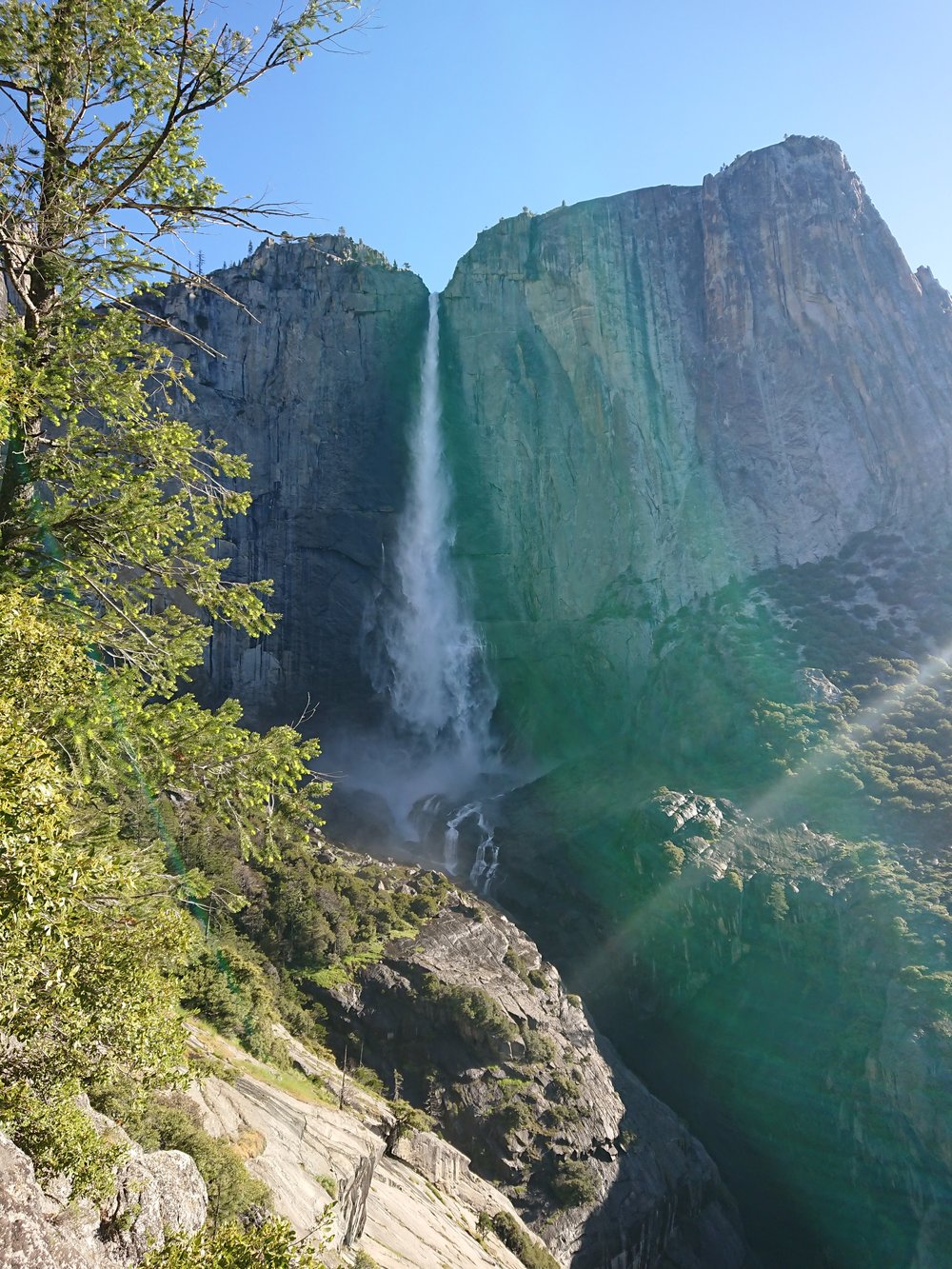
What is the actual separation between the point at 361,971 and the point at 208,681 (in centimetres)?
2972

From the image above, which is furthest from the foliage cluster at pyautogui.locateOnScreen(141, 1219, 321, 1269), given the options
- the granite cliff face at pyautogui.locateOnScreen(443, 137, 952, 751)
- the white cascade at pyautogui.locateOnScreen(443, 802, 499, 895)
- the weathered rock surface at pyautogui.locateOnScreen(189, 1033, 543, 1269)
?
the granite cliff face at pyautogui.locateOnScreen(443, 137, 952, 751)

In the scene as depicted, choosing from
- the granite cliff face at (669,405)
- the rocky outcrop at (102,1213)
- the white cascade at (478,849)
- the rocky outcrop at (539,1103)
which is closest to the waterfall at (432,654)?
the granite cliff face at (669,405)

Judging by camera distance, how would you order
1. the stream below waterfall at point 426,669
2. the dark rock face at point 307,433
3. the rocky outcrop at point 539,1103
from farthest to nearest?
the dark rock face at point 307,433 < the stream below waterfall at point 426,669 < the rocky outcrop at point 539,1103

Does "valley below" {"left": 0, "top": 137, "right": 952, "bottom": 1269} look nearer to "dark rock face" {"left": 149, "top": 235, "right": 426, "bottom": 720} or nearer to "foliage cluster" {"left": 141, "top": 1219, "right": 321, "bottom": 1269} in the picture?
"dark rock face" {"left": 149, "top": 235, "right": 426, "bottom": 720}

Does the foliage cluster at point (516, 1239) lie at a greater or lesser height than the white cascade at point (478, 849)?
lesser

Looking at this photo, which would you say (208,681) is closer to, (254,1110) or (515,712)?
(515,712)

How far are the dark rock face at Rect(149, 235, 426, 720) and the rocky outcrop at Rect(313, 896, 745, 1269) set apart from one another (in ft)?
90.3

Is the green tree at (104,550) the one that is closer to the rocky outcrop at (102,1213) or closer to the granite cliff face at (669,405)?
the rocky outcrop at (102,1213)

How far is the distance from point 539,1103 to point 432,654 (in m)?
33.6

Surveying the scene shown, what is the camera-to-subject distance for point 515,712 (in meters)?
54.0

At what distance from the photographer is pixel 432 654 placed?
55.1 m

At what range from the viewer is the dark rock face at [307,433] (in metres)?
53.0

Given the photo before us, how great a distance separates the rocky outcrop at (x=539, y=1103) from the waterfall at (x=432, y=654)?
23288 mm

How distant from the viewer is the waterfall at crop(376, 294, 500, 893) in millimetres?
53000
